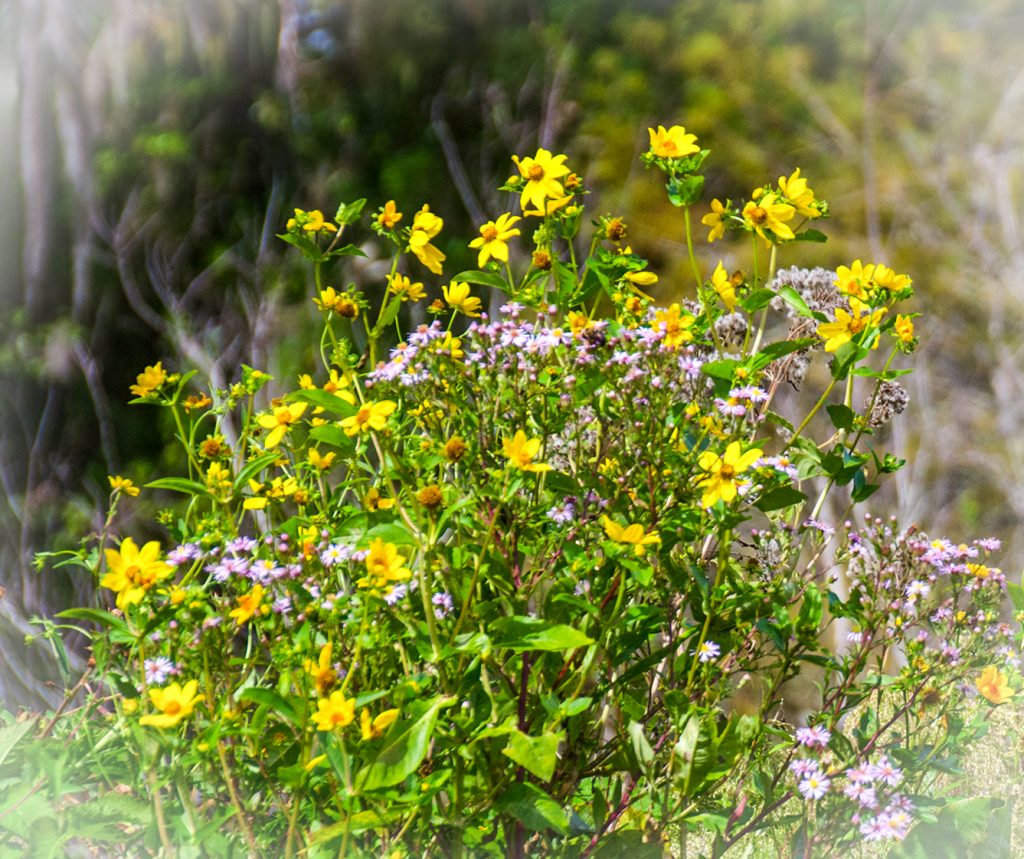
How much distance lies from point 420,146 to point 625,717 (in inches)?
160

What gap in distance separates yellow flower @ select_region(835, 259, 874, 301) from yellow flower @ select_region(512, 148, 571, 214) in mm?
262

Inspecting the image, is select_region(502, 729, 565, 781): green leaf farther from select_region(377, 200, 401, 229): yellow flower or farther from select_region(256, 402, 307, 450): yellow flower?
select_region(377, 200, 401, 229): yellow flower

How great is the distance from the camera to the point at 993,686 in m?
0.93

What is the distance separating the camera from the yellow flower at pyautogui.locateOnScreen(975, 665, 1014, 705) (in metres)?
0.92

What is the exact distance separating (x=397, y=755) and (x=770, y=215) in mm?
546

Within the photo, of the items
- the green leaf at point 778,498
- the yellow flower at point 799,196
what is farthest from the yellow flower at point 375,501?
the yellow flower at point 799,196

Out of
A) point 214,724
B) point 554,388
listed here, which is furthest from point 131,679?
point 554,388

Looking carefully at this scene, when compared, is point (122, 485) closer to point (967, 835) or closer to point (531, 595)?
point (531, 595)

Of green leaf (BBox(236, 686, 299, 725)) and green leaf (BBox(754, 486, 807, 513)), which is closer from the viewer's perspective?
green leaf (BBox(236, 686, 299, 725))

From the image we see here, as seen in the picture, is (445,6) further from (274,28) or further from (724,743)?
A: (724,743)

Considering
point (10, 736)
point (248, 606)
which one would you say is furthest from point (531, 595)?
point (10, 736)

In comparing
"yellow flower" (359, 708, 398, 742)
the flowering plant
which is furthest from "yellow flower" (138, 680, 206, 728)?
"yellow flower" (359, 708, 398, 742)

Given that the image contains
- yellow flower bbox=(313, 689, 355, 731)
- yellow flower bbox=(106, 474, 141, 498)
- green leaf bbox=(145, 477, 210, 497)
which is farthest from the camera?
yellow flower bbox=(106, 474, 141, 498)

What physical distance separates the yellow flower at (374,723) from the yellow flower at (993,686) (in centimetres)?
56
